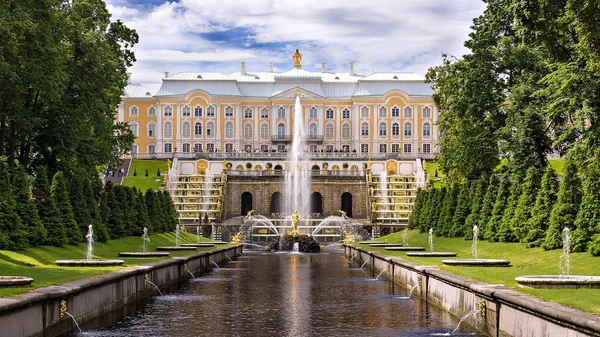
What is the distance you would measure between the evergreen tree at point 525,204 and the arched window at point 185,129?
85840 millimetres

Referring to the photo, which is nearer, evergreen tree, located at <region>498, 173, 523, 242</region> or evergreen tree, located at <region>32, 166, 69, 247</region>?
evergreen tree, located at <region>32, 166, 69, 247</region>

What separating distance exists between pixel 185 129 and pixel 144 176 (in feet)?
86.6

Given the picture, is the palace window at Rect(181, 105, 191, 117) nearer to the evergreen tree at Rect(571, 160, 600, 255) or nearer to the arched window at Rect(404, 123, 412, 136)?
the arched window at Rect(404, 123, 412, 136)

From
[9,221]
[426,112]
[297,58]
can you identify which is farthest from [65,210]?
[297,58]

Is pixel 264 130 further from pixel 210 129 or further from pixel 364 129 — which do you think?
pixel 364 129

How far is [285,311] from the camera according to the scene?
1723 centimetres

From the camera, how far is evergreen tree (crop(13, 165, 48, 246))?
23516 millimetres

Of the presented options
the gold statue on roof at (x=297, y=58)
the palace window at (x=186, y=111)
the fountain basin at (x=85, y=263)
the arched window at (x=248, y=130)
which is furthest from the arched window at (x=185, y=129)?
the fountain basin at (x=85, y=263)

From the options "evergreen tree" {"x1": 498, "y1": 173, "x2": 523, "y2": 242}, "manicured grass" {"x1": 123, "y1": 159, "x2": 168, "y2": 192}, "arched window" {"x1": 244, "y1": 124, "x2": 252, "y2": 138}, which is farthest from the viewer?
"arched window" {"x1": 244, "y1": 124, "x2": 252, "y2": 138}

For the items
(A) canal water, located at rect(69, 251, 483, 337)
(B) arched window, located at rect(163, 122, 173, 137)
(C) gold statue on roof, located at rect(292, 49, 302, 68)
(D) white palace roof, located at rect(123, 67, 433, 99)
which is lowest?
(A) canal water, located at rect(69, 251, 483, 337)

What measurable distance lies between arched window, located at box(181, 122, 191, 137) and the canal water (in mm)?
87780

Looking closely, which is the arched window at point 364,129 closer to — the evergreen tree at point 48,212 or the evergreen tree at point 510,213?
the evergreen tree at point 510,213

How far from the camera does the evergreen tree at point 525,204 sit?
28.3 meters

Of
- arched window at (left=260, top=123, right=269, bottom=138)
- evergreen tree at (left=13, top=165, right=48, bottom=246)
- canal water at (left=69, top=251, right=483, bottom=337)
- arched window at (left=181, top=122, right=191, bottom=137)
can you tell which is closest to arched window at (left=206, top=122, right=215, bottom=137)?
arched window at (left=181, top=122, right=191, bottom=137)
